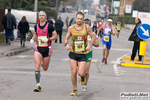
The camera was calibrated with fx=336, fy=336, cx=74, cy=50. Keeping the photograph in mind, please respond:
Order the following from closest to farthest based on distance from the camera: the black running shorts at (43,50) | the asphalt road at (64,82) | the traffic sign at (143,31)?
the asphalt road at (64,82)
the black running shorts at (43,50)
the traffic sign at (143,31)

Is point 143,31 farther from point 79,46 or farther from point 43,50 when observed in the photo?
point 79,46

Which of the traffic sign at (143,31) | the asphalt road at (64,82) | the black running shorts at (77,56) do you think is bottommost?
the asphalt road at (64,82)

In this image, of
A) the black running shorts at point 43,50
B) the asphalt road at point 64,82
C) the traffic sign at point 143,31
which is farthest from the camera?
the traffic sign at point 143,31

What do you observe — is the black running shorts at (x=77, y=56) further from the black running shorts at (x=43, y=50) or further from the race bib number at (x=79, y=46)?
the black running shorts at (x=43, y=50)

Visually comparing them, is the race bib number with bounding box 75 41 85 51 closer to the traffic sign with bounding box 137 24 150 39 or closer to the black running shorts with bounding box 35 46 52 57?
the black running shorts with bounding box 35 46 52 57

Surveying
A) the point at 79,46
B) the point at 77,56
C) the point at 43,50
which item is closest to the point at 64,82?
the point at 43,50

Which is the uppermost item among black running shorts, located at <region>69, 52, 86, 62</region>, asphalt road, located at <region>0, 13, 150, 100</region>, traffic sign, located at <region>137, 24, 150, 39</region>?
traffic sign, located at <region>137, 24, 150, 39</region>

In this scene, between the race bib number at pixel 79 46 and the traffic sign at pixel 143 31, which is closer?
the race bib number at pixel 79 46

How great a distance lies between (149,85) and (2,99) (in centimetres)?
423

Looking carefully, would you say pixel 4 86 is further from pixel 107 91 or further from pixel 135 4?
pixel 135 4

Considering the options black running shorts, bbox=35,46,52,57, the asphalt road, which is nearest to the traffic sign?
the asphalt road

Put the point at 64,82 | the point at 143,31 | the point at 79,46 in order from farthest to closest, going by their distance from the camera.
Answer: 1. the point at 143,31
2. the point at 64,82
3. the point at 79,46

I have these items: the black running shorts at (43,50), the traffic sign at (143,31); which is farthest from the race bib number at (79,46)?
the traffic sign at (143,31)

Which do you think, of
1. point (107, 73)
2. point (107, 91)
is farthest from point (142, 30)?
point (107, 91)
